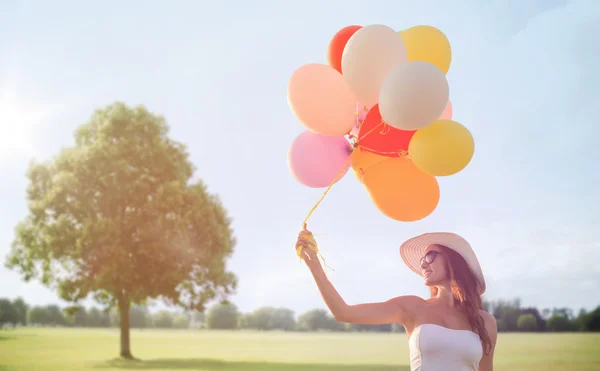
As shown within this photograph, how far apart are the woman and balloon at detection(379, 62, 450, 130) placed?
772 millimetres

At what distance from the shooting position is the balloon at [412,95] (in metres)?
3.52

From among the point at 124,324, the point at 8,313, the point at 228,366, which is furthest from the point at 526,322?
the point at 8,313

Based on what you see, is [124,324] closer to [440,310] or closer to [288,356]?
[288,356]

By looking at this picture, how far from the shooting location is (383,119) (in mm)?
3678

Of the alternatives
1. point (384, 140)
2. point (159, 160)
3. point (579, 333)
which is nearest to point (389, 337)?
point (579, 333)

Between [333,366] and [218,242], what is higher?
[218,242]

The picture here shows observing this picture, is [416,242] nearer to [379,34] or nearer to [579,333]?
[379,34]

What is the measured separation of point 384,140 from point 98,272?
15.4 metres

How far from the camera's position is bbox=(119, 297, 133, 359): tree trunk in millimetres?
18641

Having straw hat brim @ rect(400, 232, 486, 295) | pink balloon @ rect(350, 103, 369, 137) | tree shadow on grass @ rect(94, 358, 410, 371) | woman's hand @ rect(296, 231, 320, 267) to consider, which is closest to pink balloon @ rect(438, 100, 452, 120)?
pink balloon @ rect(350, 103, 369, 137)

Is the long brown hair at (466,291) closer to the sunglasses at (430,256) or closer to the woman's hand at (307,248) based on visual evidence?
the sunglasses at (430,256)

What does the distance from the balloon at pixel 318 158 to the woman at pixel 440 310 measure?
1.00m

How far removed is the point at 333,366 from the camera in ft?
58.4

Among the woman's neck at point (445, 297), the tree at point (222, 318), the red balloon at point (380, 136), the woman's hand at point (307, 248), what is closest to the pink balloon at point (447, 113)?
the red balloon at point (380, 136)
